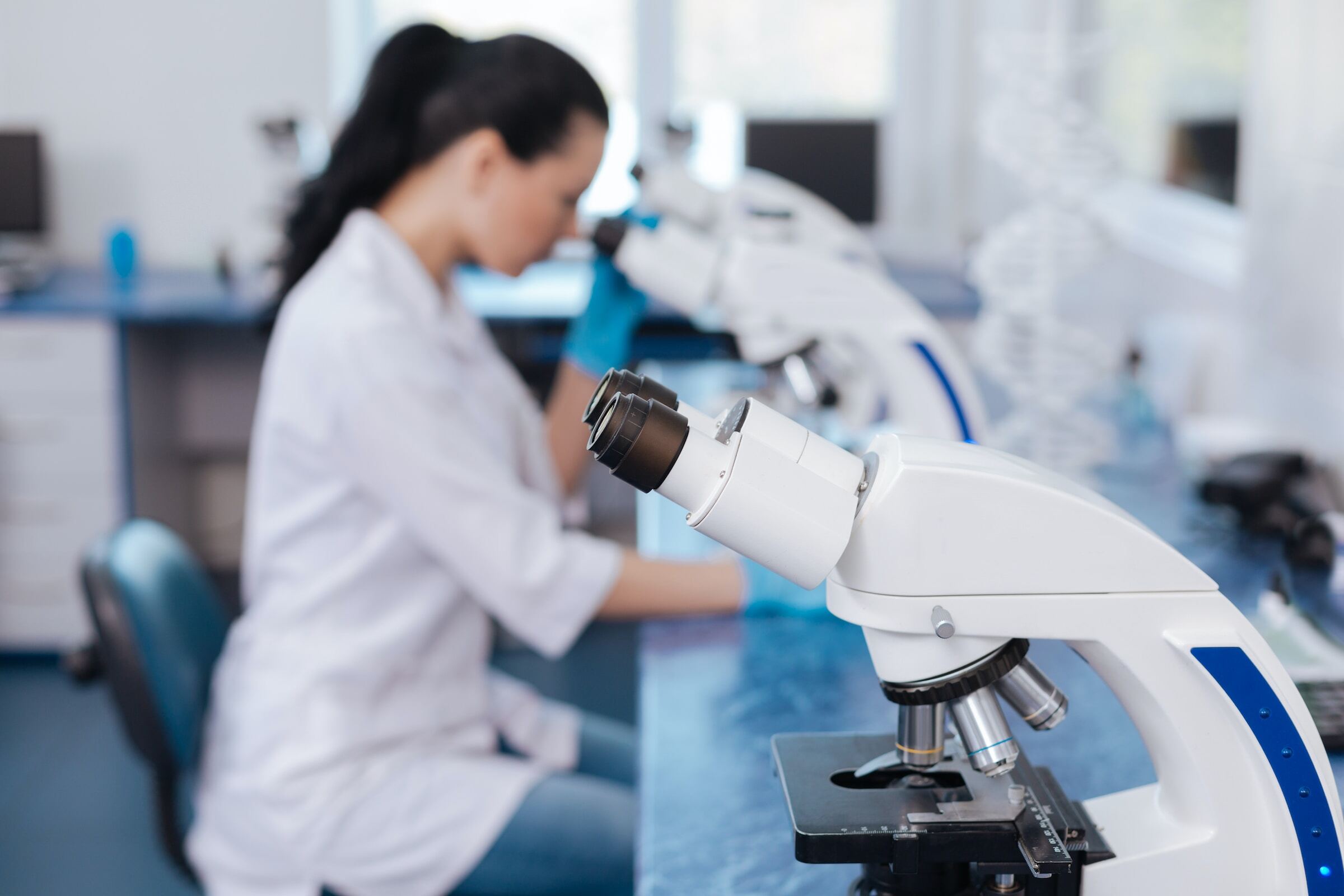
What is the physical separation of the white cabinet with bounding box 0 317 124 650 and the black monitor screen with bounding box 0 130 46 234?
0.68 m

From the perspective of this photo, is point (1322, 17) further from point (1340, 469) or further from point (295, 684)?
point (295, 684)

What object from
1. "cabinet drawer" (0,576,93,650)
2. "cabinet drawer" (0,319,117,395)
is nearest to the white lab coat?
"cabinet drawer" (0,319,117,395)

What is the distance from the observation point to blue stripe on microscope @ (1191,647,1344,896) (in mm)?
721

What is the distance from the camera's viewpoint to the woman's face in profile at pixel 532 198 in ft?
5.04

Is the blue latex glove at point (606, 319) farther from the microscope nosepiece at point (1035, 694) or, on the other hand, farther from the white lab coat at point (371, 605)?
the microscope nosepiece at point (1035, 694)

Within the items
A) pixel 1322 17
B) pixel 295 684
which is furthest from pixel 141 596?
pixel 1322 17

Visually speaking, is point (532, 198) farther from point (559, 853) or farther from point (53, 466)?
point (53, 466)

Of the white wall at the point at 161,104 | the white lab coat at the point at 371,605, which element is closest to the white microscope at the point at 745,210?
the white lab coat at the point at 371,605

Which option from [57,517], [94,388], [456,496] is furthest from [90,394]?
[456,496]

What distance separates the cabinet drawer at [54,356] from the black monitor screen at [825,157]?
1.92 m

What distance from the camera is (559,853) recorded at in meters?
1.32

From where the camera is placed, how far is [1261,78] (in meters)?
1.89

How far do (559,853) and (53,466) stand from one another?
248cm

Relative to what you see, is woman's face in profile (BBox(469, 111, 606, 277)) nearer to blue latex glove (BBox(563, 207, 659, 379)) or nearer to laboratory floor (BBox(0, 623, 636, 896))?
blue latex glove (BBox(563, 207, 659, 379))
